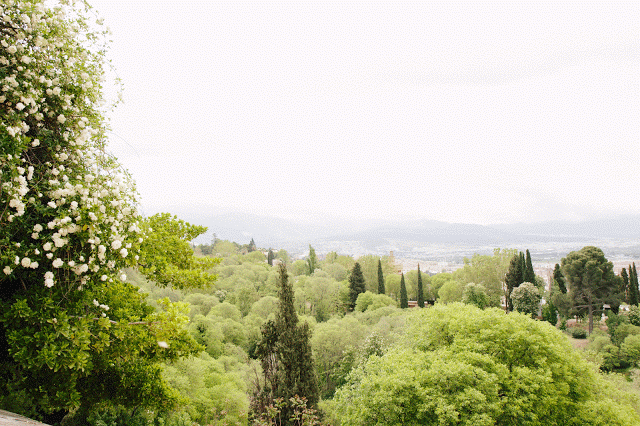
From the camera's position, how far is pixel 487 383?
10.4m

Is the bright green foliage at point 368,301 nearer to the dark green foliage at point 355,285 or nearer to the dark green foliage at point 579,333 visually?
the dark green foliage at point 355,285

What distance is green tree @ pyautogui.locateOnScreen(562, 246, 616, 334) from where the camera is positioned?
3466cm

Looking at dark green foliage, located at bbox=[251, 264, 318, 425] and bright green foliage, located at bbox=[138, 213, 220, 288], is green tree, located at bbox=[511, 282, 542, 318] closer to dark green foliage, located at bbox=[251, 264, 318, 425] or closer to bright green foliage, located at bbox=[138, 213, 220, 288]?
dark green foliage, located at bbox=[251, 264, 318, 425]

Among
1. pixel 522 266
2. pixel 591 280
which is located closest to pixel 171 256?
pixel 591 280

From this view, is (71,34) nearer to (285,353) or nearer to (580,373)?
(285,353)

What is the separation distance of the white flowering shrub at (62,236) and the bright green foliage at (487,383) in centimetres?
757

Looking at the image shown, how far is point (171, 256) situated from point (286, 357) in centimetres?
1051

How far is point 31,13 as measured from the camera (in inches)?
169

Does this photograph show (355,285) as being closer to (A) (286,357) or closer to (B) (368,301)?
(B) (368,301)

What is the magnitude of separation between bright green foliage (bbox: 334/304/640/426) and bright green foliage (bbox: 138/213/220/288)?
714 cm

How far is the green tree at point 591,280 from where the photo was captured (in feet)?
114

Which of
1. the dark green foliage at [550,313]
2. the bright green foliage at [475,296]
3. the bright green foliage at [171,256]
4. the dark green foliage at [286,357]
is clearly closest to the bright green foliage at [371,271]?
the bright green foliage at [475,296]

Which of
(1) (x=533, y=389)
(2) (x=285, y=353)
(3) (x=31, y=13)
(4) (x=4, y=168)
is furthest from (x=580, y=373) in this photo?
(3) (x=31, y=13)

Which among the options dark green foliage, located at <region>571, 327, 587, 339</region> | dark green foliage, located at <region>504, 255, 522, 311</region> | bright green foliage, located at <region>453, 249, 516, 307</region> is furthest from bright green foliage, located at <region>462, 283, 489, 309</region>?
dark green foliage, located at <region>571, 327, 587, 339</region>
